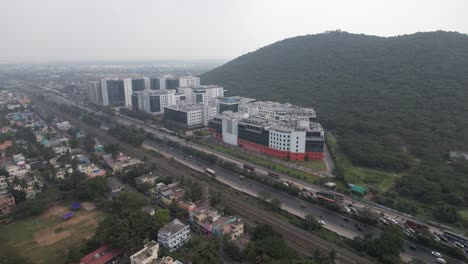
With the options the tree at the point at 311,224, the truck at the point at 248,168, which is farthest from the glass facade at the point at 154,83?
the tree at the point at 311,224

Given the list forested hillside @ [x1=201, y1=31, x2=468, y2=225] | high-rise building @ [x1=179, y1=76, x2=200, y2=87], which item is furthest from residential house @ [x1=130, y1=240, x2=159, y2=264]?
high-rise building @ [x1=179, y1=76, x2=200, y2=87]

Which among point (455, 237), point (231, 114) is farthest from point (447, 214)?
point (231, 114)

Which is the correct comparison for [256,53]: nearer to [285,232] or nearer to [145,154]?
[145,154]

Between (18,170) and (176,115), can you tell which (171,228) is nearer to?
(18,170)

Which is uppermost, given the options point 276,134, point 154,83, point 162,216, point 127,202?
point 154,83

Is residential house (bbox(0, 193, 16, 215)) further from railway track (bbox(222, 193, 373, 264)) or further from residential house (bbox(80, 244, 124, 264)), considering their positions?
railway track (bbox(222, 193, 373, 264))

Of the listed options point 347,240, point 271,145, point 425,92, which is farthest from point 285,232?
point 425,92

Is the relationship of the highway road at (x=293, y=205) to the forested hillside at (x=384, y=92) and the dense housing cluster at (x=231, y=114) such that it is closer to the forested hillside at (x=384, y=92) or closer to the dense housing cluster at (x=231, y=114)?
the dense housing cluster at (x=231, y=114)
